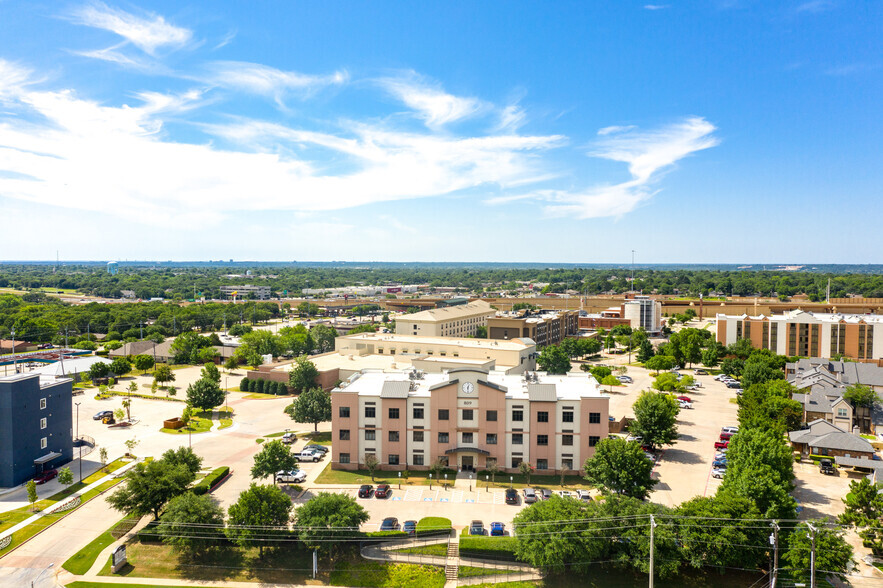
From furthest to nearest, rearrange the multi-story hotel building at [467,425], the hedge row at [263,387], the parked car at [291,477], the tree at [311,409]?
the hedge row at [263,387]
the tree at [311,409]
the multi-story hotel building at [467,425]
the parked car at [291,477]

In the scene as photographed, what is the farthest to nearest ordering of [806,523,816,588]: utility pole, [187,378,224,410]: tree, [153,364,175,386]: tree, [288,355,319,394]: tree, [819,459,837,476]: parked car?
[153,364,175,386]: tree → [288,355,319,394]: tree → [187,378,224,410]: tree → [819,459,837,476]: parked car → [806,523,816,588]: utility pole

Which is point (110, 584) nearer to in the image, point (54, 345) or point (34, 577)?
point (34, 577)

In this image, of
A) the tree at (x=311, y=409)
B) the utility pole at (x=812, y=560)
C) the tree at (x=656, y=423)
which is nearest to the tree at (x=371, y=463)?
the tree at (x=311, y=409)

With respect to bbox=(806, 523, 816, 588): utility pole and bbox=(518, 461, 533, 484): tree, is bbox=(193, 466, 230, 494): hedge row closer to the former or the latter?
bbox=(518, 461, 533, 484): tree

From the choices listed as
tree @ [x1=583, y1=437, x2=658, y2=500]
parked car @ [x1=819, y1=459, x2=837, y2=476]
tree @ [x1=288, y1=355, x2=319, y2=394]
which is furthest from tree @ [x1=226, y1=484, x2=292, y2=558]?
parked car @ [x1=819, y1=459, x2=837, y2=476]

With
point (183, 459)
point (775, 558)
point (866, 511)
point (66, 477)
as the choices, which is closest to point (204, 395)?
point (66, 477)

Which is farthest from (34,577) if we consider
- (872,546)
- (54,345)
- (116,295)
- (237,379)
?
(116,295)

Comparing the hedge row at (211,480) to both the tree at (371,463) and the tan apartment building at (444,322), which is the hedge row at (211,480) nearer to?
the tree at (371,463)
